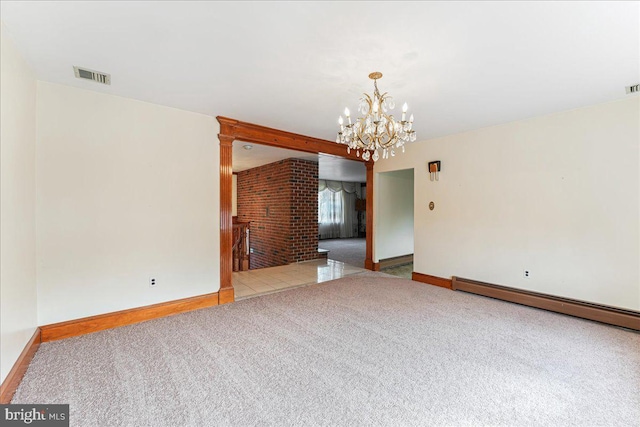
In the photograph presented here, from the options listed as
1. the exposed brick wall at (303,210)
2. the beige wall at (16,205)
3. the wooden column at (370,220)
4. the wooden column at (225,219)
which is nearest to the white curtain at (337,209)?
the exposed brick wall at (303,210)

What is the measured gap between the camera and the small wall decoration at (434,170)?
423 centimetres

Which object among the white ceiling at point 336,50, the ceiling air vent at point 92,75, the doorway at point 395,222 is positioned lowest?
the doorway at point 395,222

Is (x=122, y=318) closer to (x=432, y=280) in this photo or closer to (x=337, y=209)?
(x=432, y=280)

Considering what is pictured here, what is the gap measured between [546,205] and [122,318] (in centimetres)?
491

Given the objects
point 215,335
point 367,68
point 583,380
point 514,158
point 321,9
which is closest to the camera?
point 321,9

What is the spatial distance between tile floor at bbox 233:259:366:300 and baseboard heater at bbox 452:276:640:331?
1985mm

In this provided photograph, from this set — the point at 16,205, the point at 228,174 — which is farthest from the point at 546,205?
the point at 16,205

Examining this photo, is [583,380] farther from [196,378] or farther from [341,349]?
[196,378]

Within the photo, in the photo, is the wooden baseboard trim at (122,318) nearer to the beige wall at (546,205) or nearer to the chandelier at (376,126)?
the chandelier at (376,126)

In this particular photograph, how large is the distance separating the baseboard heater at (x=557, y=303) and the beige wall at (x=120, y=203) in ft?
11.5

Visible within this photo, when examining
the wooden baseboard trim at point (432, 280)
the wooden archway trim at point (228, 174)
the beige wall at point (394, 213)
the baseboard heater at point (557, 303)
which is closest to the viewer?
the baseboard heater at point (557, 303)

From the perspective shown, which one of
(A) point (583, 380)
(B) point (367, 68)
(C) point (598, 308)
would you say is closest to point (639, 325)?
(C) point (598, 308)

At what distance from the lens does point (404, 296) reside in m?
3.69

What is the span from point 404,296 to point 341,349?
5.68 ft
